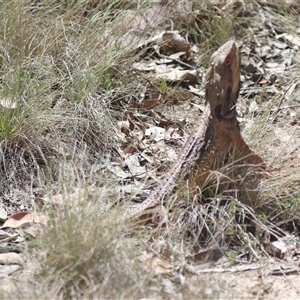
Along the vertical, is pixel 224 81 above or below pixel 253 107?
above

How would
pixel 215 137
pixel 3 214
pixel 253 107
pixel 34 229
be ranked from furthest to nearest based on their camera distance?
1. pixel 253 107
2. pixel 3 214
3. pixel 215 137
4. pixel 34 229

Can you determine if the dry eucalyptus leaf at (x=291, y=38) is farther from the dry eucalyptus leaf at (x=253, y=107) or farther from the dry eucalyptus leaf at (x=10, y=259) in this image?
the dry eucalyptus leaf at (x=10, y=259)

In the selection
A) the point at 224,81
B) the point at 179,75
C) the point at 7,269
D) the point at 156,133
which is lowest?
the point at 7,269

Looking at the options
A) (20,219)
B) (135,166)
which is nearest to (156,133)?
(135,166)

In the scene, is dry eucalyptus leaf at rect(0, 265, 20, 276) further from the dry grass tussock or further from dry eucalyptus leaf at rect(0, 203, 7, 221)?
dry eucalyptus leaf at rect(0, 203, 7, 221)

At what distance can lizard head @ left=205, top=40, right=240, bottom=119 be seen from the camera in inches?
169

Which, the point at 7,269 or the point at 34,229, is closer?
the point at 7,269

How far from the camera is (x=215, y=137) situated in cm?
439

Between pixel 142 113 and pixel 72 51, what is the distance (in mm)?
622

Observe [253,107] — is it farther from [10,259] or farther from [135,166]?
[10,259]

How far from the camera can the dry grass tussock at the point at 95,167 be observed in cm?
362

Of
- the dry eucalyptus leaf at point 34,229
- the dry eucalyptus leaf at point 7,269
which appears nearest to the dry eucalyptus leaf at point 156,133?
the dry eucalyptus leaf at point 34,229

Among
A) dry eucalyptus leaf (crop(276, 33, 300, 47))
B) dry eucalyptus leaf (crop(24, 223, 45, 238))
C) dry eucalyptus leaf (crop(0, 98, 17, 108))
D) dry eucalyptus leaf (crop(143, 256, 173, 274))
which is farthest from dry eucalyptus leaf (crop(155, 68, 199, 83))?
dry eucalyptus leaf (crop(143, 256, 173, 274))

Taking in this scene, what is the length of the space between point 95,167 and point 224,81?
38.3 inches
